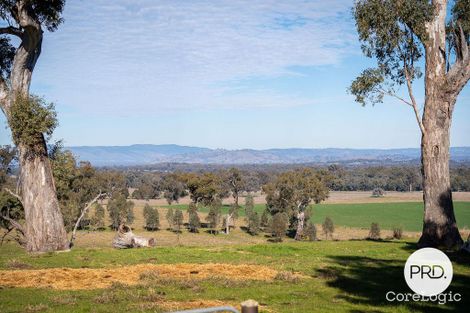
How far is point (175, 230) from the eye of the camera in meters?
102

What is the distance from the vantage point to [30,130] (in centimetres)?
2241

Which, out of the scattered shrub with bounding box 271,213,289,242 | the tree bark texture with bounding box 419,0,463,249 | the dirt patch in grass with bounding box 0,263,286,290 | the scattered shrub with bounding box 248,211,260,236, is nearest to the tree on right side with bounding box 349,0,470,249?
the tree bark texture with bounding box 419,0,463,249

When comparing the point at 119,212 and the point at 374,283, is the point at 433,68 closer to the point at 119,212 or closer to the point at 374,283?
the point at 374,283

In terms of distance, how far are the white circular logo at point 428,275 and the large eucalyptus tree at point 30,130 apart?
17.6 m

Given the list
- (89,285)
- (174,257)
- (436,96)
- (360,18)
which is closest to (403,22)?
(360,18)

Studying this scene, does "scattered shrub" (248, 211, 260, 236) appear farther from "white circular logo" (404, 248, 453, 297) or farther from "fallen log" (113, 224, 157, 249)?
"white circular logo" (404, 248, 453, 297)

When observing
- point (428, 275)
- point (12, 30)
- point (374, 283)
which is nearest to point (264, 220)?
point (12, 30)

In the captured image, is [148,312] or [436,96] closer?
[148,312]

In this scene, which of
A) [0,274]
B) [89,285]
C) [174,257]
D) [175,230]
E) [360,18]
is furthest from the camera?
[175,230]

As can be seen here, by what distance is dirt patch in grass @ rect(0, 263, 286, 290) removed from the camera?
49.1 ft

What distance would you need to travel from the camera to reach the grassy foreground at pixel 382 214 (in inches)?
4206

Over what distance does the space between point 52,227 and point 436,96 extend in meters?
21.5

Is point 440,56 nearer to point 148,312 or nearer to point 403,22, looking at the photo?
point 403,22

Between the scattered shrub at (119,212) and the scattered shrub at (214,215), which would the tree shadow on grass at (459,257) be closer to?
the scattered shrub at (214,215)
